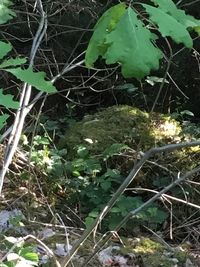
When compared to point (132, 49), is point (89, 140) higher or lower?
lower

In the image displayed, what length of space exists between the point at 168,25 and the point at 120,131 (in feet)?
9.24

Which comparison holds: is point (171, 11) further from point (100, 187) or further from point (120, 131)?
point (120, 131)

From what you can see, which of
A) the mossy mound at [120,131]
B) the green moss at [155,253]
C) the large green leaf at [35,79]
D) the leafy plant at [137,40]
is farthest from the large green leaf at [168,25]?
the mossy mound at [120,131]

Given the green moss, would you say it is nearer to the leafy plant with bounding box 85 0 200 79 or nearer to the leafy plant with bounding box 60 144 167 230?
the leafy plant with bounding box 60 144 167 230

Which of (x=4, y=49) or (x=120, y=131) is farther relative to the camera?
(x=120, y=131)

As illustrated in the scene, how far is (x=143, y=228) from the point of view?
3127mm

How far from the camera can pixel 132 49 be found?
1005mm

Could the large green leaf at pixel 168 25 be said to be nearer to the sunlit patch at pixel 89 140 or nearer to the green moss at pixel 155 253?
the green moss at pixel 155 253

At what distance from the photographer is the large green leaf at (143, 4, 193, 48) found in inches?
40.6

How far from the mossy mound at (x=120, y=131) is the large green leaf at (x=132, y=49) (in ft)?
8.57

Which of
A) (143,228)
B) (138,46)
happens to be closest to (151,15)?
(138,46)

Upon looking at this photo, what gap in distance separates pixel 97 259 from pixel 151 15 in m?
1.84

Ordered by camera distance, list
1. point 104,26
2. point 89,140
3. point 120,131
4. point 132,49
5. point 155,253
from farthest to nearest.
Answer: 1. point 120,131
2. point 89,140
3. point 155,253
4. point 104,26
5. point 132,49

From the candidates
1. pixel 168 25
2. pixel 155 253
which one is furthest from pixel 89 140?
pixel 168 25
